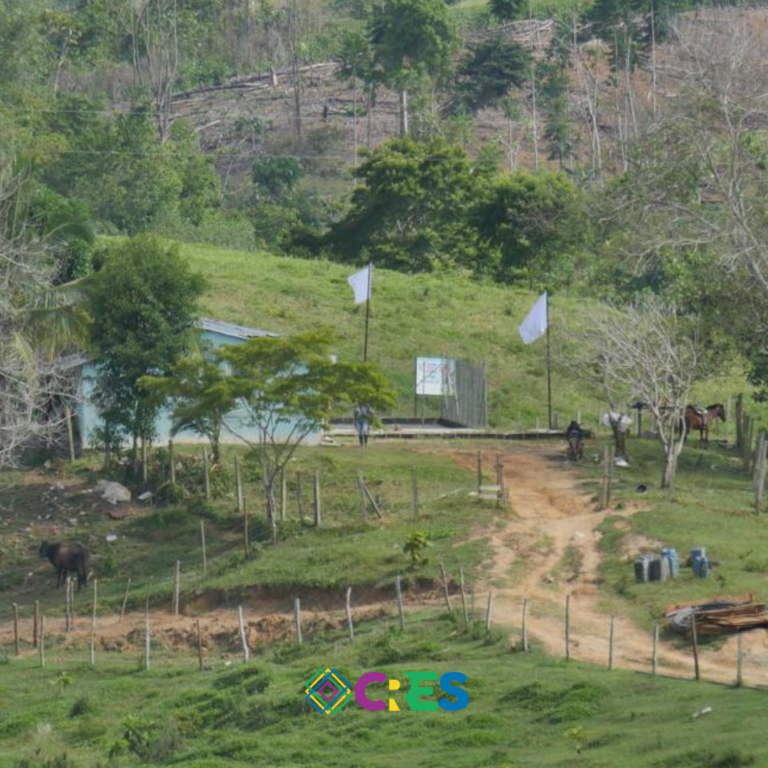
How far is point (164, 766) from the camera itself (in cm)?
2797

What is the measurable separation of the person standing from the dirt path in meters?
2.50

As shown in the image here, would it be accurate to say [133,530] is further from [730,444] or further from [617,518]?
[730,444]

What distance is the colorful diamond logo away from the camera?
29375mm

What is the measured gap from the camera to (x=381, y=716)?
1117 inches

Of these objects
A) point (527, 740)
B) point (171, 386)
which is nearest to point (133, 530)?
point (171, 386)

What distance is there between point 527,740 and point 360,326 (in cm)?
3842

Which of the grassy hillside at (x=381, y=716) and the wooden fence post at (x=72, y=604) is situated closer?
the grassy hillside at (x=381, y=716)

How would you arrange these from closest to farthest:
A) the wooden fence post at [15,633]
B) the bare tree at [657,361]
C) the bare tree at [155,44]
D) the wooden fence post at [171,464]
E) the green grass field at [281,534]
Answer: the wooden fence post at [15,633], the green grass field at [281,534], the bare tree at [657,361], the wooden fence post at [171,464], the bare tree at [155,44]

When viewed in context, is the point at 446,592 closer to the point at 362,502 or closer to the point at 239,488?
the point at 362,502

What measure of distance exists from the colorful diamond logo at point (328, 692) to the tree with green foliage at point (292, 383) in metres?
11.9

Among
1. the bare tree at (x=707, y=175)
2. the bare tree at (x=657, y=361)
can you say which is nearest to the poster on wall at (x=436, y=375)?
the bare tree at (x=657, y=361)

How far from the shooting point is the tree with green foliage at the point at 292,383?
42.6 m

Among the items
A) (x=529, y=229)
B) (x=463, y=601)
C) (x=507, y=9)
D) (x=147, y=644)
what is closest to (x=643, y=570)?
(x=463, y=601)

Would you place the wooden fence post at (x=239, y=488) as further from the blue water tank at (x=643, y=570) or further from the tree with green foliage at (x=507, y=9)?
the tree with green foliage at (x=507, y=9)
